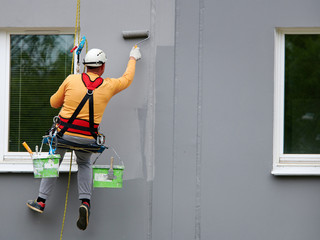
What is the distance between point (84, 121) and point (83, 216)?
3.20 feet

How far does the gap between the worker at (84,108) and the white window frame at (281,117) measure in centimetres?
166

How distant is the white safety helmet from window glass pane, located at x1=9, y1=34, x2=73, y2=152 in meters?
0.81

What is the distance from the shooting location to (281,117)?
617 cm

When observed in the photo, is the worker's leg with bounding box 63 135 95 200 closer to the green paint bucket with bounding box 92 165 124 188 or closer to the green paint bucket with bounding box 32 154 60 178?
the green paint bucket with bounding box 92 165 124 188

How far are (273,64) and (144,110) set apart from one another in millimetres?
1514

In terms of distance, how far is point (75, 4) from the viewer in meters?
6.08

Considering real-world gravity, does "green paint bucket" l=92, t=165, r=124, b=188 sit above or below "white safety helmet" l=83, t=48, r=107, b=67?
below

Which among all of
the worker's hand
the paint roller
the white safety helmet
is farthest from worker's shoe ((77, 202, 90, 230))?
the paint roller

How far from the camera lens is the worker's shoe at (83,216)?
5531 mm

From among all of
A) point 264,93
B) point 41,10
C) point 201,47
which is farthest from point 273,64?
point 41,10

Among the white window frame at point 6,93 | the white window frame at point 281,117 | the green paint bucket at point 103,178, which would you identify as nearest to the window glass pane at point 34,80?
the white window frame at point 6,93

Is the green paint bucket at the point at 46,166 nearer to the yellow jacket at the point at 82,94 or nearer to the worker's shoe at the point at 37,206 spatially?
the yellow jacket at the point at 82,94

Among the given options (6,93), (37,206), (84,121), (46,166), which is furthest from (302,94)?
(6,93)

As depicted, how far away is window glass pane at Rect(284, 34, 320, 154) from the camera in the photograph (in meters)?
6.19
